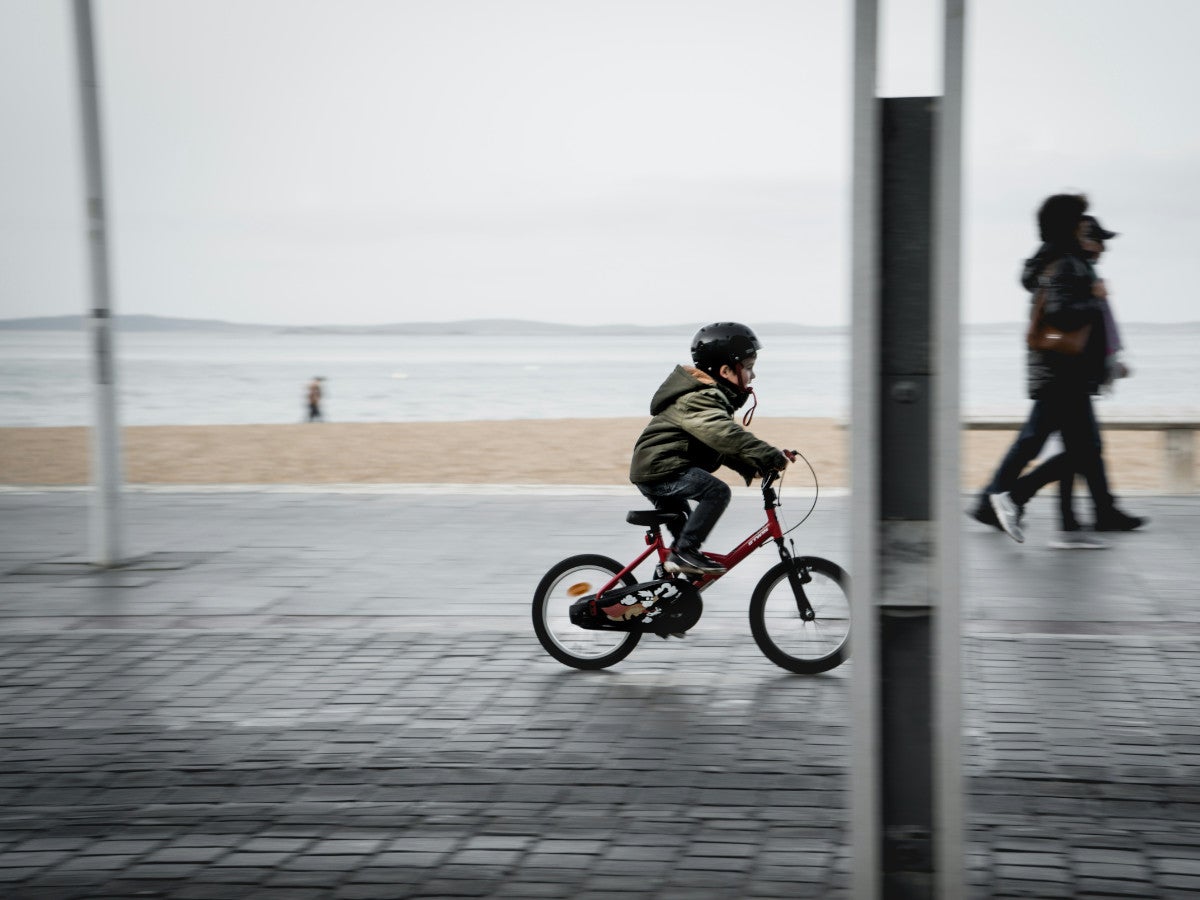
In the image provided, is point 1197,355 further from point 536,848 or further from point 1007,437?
point 536,848

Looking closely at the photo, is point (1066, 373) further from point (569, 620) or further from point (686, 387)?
point (569, 620)

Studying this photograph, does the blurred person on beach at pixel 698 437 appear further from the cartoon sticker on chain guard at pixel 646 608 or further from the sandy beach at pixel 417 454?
the sandy beach at pixel 417 454

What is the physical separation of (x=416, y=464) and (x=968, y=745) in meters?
14.2

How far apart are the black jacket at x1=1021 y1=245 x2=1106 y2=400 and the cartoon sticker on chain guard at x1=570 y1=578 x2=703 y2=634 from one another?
4368 mm

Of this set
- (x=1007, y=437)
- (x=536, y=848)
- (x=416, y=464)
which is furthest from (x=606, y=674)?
(x=1007, y=437)

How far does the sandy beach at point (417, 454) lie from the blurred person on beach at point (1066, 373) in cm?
416

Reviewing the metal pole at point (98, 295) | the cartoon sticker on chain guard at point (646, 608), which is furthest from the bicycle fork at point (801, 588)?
the metal pole at point (98, 295)

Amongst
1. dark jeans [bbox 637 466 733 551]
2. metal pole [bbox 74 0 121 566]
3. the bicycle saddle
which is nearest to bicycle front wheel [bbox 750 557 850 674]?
dark jeans [bbox 637 466 733 551]

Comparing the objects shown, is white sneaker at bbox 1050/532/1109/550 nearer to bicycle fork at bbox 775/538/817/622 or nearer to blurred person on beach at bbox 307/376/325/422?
bicycle fork at bbox 775/538/817/622

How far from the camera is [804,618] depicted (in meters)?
6.32

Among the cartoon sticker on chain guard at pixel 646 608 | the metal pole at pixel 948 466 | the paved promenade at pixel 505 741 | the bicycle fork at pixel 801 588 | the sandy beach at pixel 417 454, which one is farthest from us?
the sandy beach at pixel 417 454

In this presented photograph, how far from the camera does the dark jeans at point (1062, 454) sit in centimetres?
972

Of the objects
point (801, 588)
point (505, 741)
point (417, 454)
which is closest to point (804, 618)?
point (801, 588)

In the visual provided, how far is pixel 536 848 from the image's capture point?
442 cm
